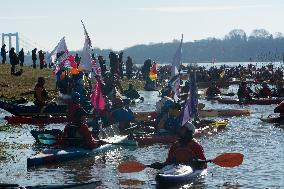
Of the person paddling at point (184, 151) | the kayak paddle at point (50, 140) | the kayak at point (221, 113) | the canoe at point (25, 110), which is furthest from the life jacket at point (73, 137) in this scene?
the kayak at point (221, 113)

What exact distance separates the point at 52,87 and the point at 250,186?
37257mm

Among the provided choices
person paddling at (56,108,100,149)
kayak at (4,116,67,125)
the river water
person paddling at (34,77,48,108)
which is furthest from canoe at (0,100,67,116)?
person paddling at (56,108,100,149)

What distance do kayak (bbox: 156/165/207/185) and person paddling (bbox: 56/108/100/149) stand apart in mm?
5066

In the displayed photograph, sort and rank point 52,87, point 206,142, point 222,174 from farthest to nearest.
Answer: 1. point 52,87
2. point 206,142
3. point 222,174

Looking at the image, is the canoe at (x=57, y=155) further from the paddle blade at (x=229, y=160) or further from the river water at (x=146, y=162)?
the paddle blade at (x=229, y=160)

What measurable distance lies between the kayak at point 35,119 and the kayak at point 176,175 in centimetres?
1675

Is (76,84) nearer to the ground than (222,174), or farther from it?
farther from it

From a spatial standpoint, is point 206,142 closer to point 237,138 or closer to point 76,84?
point 237,138

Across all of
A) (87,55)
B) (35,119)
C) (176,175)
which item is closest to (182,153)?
(176,175)

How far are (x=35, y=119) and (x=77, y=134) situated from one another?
471 inches

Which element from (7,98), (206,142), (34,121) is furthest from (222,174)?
(7,98)

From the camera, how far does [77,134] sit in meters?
22.9

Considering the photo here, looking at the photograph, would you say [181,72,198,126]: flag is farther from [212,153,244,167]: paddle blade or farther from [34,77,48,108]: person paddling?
[34,77,48,108]: person paddling

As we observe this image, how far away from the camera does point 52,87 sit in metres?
54.7
